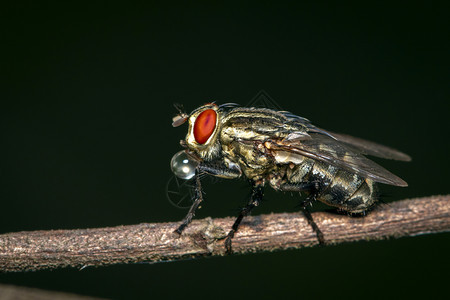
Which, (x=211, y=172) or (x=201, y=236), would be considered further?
(x=211, y=172)

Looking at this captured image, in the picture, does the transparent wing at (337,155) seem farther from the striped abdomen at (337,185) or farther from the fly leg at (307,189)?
the fly leg at (307,189)

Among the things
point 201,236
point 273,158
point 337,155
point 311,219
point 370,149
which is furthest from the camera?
point 370,149

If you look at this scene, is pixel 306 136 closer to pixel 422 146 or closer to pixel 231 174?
pixel 231 174

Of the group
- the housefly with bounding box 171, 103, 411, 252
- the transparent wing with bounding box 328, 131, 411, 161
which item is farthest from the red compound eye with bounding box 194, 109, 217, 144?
the transparent wing with bounding box 328, 131, 411, 161

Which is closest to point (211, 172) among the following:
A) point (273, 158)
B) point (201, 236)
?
point (273, 158)

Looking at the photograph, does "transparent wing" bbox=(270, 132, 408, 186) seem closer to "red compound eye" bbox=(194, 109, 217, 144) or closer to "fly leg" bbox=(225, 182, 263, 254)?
"fly leg" bbox=(225, 182, 263, 254)

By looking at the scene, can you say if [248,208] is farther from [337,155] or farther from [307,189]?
[337,155]
